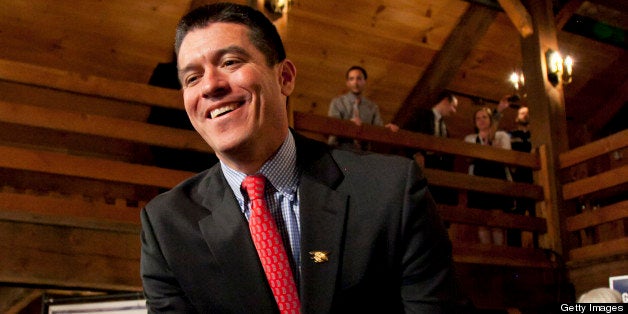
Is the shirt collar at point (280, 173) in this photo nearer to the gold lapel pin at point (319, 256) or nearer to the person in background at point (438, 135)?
the gold lapel pin at point (319, 256)

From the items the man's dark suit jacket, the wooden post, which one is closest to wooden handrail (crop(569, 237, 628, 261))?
the wooden post

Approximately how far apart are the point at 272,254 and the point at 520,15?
5.94 m

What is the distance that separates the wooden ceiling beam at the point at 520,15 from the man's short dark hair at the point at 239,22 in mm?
5669

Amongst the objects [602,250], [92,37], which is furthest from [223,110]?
[92,37]

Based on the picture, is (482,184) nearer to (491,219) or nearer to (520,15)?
(491,219)

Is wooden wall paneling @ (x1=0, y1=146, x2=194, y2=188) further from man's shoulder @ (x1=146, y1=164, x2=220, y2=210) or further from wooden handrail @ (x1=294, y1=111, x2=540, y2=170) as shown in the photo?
man's shoulder @ (x1=146, y1=164, x2=220, y2=210)

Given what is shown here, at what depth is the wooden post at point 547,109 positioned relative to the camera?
6.03 m

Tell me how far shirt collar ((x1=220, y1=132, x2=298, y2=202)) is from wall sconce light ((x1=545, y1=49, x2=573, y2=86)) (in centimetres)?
558

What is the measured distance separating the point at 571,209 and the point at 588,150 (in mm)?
546

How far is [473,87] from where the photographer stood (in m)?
8.55

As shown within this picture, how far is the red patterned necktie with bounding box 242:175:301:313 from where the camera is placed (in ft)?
4.24

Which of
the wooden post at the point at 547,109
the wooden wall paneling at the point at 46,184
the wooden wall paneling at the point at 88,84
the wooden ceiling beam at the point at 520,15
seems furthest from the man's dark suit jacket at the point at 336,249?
the wooden ceiling beam at the point at 520,15

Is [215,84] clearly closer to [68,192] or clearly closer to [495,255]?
[495,255]

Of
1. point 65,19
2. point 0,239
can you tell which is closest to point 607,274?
point 0,239
